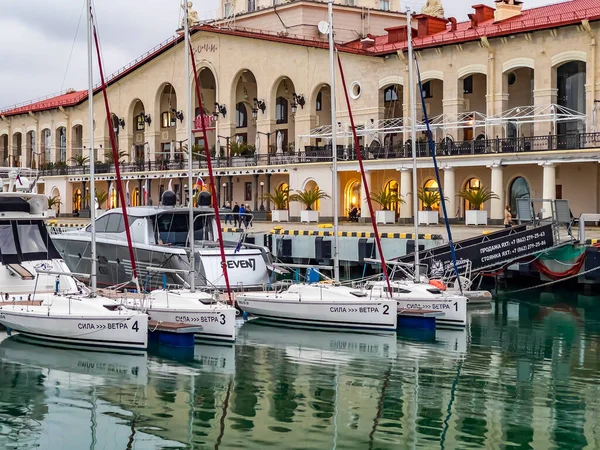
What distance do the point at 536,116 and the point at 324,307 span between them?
2498cm

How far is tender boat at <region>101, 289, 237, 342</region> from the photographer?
2594 cm

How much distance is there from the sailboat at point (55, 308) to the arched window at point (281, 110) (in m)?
42.8

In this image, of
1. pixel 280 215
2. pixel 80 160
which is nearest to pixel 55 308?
pixel 280 215

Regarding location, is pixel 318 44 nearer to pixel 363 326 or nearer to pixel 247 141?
pixel 247 141

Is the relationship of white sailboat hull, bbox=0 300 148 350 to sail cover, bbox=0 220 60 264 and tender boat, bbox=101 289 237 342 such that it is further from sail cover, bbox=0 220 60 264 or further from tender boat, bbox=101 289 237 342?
sail cover, bbox=0 220 60 264

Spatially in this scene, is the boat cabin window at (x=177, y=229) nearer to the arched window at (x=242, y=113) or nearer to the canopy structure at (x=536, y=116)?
the canopy structure at (x=536, y=116)

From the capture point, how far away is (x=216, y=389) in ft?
69.7

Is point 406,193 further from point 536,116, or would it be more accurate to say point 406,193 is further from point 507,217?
point 536,116

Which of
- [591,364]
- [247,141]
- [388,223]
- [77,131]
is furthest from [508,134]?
[77,131]

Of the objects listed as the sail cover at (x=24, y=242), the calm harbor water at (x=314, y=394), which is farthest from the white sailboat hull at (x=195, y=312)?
the sail cover at (x=24, y=242)

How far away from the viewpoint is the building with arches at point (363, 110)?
168 ft

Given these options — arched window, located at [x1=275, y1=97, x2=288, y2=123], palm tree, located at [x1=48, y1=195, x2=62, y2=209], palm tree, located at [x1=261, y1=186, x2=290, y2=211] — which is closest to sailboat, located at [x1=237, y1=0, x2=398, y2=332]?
palm tree, located at [x1=261, y1=186, x2=290, y2=211]

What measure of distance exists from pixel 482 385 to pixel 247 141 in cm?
5424

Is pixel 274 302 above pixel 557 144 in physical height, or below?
below
